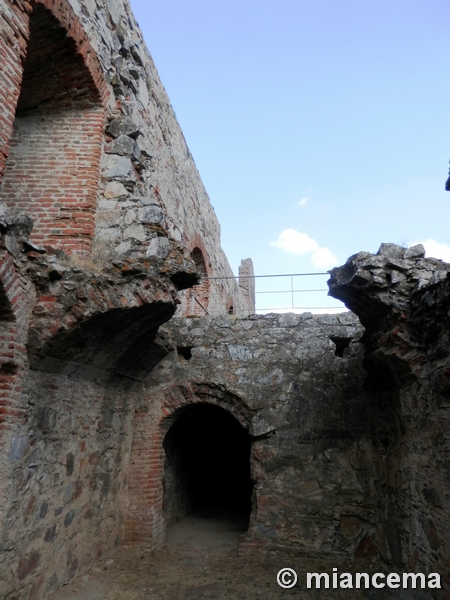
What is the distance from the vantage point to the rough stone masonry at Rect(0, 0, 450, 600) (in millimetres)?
3854

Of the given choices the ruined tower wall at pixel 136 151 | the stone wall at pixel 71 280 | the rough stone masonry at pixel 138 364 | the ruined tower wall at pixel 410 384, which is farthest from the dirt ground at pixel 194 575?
the ruined tower wall at pixel 136 151

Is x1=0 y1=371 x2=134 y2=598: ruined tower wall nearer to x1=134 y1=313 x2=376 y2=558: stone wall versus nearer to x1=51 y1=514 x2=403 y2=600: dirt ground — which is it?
x1=51 y1=514 x2=403 y2=600: dirt ground

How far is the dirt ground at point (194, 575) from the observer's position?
183 inches

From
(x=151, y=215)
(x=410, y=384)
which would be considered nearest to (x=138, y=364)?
(x=151, y=215)

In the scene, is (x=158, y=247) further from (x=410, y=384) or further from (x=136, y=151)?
(x=410, y=384)

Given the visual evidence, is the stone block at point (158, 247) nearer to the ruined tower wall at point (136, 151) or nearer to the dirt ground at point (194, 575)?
the ruined tower wall at point (136, 151)

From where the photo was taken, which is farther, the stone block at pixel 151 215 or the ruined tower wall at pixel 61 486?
the stone block at pixel 151 215

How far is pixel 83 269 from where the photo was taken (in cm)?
406

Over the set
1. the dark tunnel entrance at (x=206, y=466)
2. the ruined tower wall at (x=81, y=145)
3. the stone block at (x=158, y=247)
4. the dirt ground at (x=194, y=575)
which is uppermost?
the ruined tower wall at (x=81, y=145)

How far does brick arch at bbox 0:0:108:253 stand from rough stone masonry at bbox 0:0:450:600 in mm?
22

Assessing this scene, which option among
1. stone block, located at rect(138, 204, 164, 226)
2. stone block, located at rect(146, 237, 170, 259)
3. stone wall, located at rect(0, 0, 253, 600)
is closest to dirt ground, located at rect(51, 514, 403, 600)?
stone wall, located at rect(0, 0, 253, 600)

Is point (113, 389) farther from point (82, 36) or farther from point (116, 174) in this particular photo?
point (82, 36)

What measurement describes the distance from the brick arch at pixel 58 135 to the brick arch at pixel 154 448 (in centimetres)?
265

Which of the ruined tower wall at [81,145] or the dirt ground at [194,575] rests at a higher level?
the ruined tower wall at [81,145]
